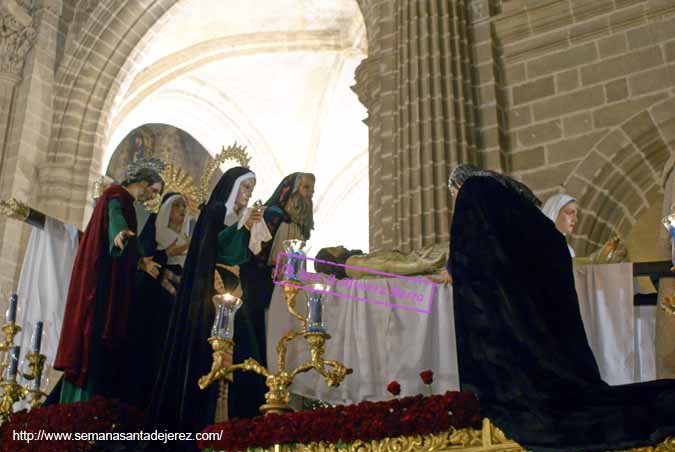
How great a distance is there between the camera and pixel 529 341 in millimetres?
3615

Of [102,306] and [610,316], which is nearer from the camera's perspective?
→ [610,316]

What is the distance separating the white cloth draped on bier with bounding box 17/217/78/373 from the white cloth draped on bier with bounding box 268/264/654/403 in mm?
1655

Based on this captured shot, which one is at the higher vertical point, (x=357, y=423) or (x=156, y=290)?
(x=156, y=290)

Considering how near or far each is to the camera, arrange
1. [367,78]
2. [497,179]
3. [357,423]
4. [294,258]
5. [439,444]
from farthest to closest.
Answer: [367,78] < [294,258] < [497,179] < [357,423] < [439,444]

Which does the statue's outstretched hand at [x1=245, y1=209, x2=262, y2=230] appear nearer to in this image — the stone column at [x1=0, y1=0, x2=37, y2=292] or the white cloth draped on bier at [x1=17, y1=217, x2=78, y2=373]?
the white cloth draped on bier at [x1=17, y1=217, x2=78, y2=373]

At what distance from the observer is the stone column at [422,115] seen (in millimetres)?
7875

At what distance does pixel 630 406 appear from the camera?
3.37 meters

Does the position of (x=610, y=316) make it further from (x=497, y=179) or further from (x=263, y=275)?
(x=263, y=275)

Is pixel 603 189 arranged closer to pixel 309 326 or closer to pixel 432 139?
pixel 432 139

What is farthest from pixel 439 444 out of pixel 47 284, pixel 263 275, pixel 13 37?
pixel 13 37

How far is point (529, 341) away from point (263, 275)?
2.53 m

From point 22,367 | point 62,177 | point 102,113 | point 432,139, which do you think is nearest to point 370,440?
point 22,367

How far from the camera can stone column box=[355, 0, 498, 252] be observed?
7875 millimetres

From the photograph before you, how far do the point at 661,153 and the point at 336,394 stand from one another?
12.9 ft
